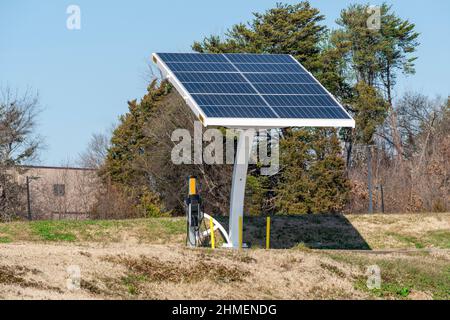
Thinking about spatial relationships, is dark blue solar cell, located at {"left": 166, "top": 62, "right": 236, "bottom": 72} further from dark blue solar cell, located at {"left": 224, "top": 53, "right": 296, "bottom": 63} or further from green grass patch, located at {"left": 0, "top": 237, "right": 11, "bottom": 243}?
green grass patch, located at {"left": 0, "top": 237, "right": 11, "bottom": 243}

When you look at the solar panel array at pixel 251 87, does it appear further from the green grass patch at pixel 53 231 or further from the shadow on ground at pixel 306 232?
the green grass patch at pixel 53 231

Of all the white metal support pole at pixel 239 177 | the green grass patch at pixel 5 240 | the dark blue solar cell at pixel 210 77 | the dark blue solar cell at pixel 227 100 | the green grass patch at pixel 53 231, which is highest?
the dark blue solar cell at pixel 210 77

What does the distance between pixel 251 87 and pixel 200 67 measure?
2.00 metres

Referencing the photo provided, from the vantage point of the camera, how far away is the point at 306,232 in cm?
4072

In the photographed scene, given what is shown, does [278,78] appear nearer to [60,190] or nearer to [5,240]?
[5,240]

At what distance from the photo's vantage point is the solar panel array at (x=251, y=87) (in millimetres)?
30891

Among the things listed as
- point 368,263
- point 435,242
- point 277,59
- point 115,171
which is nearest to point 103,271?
point 368,263

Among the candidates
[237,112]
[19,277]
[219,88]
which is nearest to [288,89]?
[219,88]

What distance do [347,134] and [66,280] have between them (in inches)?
1998

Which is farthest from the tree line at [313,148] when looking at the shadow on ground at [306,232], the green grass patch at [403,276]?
the green grass patch at [403,276]

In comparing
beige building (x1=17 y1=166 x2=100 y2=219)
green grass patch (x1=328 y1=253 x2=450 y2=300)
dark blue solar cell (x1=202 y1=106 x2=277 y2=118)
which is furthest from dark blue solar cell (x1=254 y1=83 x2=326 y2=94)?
beige building (x1=17 y1=166 x2=100 y2=219)

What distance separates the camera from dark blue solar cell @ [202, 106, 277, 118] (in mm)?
29969

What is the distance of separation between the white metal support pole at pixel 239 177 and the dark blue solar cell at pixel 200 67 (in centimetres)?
286
